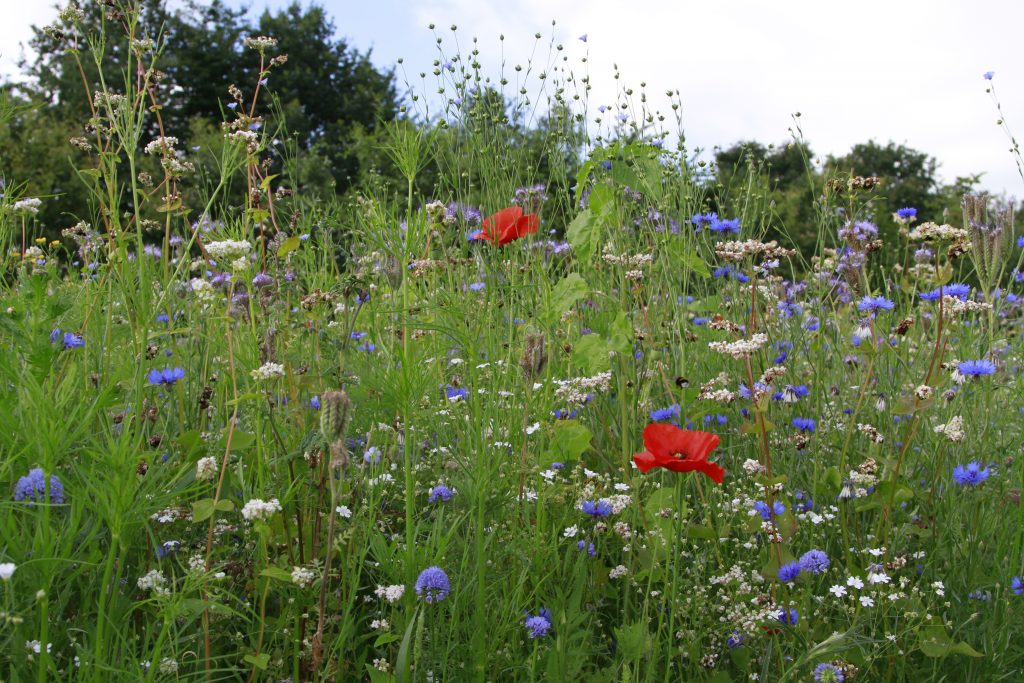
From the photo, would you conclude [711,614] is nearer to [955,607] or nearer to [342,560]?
[955,607]

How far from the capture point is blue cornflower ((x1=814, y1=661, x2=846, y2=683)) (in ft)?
5.37

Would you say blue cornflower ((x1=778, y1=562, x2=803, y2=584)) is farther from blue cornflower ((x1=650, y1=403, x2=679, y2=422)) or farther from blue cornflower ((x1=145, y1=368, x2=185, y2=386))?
blue cornflower ((x1=145, y1=368, x2=185, y2=386))

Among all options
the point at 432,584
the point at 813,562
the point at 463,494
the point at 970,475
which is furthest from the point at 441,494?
the point at 970,475

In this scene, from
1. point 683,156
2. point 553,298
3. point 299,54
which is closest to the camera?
point 553,298

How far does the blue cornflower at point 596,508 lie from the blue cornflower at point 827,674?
0.53 meters

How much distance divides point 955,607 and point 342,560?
1.41 meters

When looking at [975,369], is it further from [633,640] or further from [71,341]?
[71,341]

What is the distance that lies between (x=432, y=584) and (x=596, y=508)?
534 mm

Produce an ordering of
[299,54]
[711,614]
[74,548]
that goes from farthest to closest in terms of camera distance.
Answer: [299,54] < [711,614] < [74,548]

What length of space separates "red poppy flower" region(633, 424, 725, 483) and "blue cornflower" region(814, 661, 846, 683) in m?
0.42

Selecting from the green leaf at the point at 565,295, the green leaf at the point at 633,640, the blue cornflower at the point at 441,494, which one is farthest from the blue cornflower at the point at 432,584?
the green leaf at the point at 565,295

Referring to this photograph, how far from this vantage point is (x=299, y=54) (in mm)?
28891

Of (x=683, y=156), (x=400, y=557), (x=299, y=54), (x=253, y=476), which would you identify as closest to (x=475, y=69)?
(x=683, y=156)

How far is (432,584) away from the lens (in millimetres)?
1510
